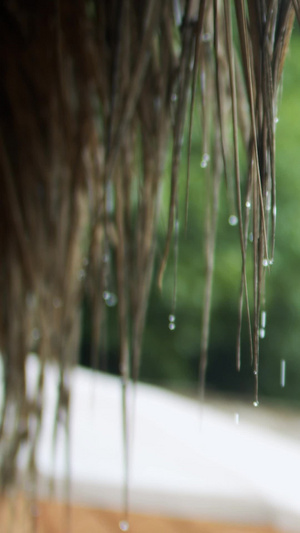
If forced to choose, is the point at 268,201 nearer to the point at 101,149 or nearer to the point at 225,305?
the point at 101,149

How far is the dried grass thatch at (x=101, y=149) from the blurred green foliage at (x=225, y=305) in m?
2.09

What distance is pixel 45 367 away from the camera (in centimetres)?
60

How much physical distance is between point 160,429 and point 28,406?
1.24 m

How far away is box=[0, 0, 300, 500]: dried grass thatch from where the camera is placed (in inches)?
13.9

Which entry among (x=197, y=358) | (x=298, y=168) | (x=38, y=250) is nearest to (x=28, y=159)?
(x=38, y=250)

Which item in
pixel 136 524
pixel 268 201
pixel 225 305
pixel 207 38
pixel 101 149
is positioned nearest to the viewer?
pixel 268 201

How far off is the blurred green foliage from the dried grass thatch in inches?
82.2

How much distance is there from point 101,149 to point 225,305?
3028 millimetres

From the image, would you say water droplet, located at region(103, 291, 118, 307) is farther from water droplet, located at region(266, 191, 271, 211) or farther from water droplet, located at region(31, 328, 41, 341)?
water droplet, located at region(266, 191, 271, 211)

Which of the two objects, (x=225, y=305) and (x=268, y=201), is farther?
(x=225, y=305)

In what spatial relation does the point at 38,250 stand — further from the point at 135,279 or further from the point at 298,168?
the point at 298,168

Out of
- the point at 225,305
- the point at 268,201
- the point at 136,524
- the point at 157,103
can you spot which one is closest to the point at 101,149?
the point at 157,103

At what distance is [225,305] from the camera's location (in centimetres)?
357

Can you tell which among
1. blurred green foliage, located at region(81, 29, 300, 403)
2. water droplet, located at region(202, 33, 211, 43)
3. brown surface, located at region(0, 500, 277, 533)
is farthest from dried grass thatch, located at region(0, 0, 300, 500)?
blurred green foliage, located at region(81, 29, 300, 403)
